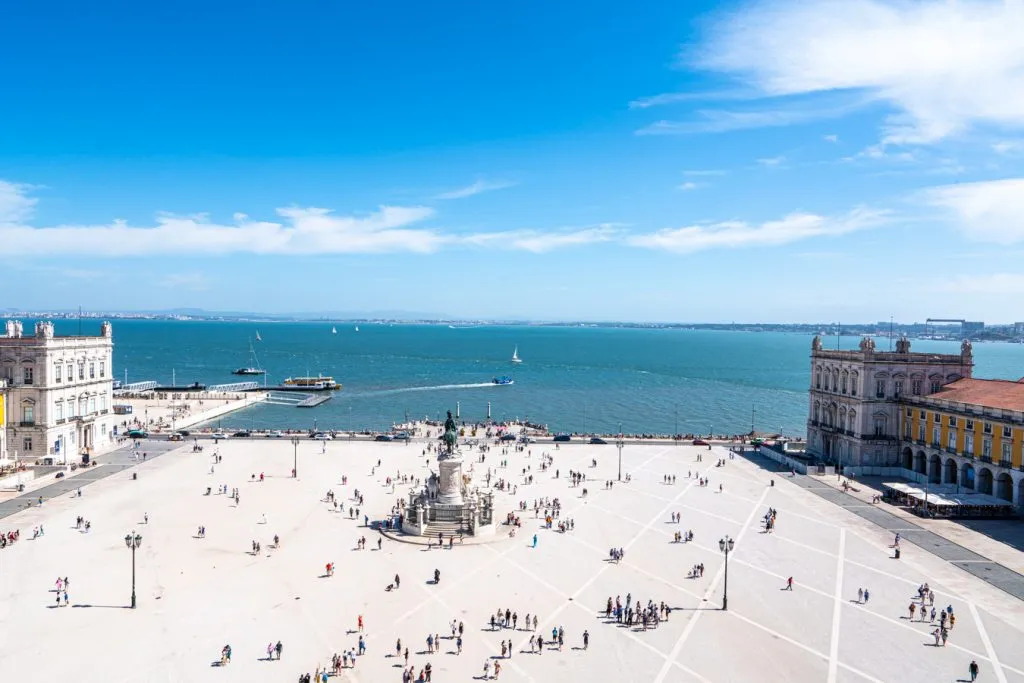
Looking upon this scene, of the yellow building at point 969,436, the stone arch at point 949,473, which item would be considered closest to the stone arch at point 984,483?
the yellow building at point 969,436

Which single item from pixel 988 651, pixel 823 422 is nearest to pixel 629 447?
pixel 823 422

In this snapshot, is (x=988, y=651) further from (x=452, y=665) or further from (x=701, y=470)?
(x=701, y=470)

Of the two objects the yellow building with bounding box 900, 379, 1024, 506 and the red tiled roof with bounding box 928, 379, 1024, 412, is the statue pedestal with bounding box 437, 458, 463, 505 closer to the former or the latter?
the yellow building with bounding box 900, 379, 1024, 506

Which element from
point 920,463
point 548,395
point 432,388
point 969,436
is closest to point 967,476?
point 969,436

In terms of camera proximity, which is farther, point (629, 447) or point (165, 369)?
point (165, 369)

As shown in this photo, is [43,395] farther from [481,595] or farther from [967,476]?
[967,476]

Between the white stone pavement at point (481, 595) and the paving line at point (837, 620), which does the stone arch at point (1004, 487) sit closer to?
the white stone pavement at point (481, 595)
